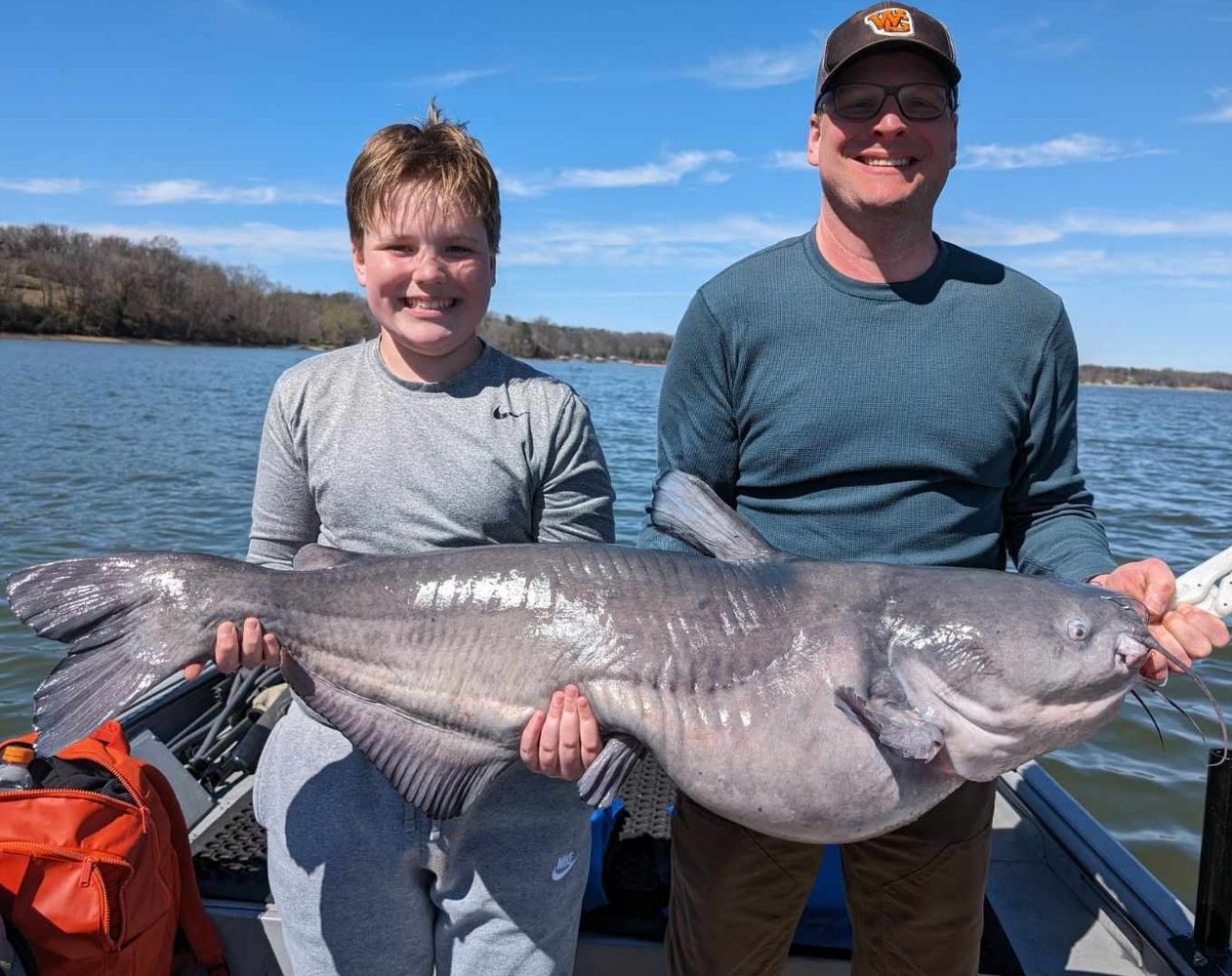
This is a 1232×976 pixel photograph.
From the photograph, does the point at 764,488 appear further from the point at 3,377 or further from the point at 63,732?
the point at 3,377

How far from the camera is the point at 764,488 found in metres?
2.66

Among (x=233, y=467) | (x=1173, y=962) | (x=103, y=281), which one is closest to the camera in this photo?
(x=1173, y=962)

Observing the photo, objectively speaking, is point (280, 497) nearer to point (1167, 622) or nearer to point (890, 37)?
point (890, 37)

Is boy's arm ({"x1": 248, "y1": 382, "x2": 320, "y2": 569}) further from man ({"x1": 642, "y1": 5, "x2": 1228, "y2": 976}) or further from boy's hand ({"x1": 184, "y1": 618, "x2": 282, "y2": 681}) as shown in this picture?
man ({"x1": 642, "y1": 5, "x2": 1228, "y2": 976})

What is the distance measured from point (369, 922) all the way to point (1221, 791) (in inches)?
95.7

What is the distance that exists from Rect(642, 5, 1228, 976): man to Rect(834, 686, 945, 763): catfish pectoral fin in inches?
17.8

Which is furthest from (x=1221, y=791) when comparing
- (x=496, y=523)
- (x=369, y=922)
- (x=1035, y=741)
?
(x=369, y=922)

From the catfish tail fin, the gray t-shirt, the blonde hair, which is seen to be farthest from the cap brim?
the catfish tail fin

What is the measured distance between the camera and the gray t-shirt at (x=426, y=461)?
8.07 feet

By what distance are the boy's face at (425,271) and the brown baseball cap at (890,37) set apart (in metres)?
1.08

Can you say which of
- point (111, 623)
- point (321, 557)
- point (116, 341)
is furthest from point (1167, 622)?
point (116, 341)

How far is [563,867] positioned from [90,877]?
1.24 meters

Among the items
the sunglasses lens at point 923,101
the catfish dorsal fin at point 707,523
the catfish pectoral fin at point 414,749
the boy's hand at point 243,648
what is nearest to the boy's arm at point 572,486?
the catfish dorsal fin at point 707,523

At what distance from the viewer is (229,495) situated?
1627 cm
